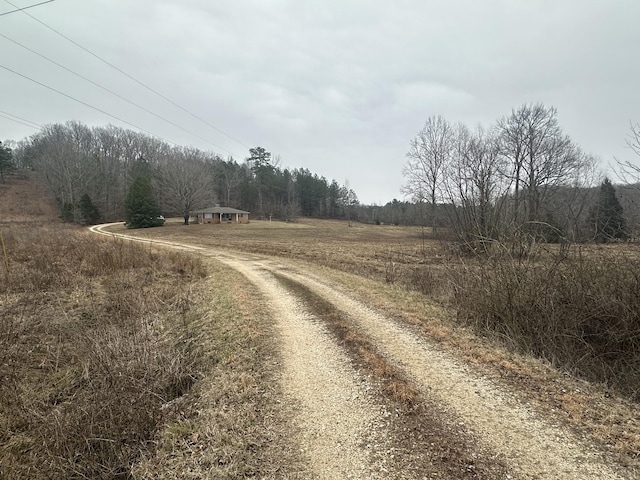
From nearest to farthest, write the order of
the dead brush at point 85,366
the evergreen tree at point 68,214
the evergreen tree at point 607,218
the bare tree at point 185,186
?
the dead brush at point 85,366 < the evergreen tree at point 607,218 < the evergreen tree at point 68,214 < the bare tree at point 185,186

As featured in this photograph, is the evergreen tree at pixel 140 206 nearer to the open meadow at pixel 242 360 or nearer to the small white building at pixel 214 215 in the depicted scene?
the small white building at pixel 214 215

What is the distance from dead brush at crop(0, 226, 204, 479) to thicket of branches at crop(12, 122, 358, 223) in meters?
50.2

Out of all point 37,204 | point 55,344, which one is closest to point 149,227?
point 37,204

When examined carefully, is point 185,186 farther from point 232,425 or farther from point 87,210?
point 232,425

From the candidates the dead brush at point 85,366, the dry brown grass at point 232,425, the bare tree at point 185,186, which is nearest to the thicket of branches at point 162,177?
the bare tree at point 185,186

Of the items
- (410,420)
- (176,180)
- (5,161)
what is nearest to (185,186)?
(176,180)

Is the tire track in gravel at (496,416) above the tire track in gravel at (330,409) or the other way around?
above

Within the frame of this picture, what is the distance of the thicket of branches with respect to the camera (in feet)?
198

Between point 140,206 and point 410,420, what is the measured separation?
56250mm

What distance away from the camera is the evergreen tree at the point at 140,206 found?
51094 mm

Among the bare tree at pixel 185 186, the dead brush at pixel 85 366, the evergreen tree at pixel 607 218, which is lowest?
the dead brush at pixel 85 366

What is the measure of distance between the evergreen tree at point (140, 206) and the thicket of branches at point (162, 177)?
19.4 ft

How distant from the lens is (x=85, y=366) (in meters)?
5.58

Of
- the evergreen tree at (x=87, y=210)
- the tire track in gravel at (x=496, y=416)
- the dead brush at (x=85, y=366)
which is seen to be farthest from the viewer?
the evergreen tree at (x=87, y=210)
